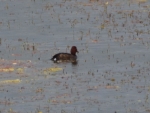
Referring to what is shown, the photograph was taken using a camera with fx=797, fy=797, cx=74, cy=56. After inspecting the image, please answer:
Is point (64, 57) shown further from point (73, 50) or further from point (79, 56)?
point (79, 56)

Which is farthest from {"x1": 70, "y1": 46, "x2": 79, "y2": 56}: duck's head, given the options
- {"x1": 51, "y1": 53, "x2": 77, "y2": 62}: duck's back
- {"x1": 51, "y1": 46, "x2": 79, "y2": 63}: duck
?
{"x1": 51, "y1": 53, "x2": 77, "y2": 62}: duck's back

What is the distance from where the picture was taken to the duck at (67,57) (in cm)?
3303

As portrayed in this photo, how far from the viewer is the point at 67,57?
33.8 meters

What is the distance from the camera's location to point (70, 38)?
125 feet

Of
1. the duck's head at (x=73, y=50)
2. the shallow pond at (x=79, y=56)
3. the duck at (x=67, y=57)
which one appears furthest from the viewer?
the duck's head at (x=73, y=50)

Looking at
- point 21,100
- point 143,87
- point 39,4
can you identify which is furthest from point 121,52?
point 39,4

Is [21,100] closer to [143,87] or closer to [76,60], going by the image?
[143,87]

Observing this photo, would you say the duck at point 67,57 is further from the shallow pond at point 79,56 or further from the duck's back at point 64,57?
the shallow pond at point 79,56

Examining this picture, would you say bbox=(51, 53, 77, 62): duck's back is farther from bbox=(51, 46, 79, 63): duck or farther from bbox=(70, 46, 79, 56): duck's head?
bbox=(70, 46, 79, 56): duck's head

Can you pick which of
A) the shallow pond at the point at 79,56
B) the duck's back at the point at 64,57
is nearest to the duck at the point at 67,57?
the duck's back at the point at 64,57

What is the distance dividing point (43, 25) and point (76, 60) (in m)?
8.01

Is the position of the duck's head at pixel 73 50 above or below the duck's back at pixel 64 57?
above

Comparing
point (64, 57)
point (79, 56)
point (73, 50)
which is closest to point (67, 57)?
point (64, 57)

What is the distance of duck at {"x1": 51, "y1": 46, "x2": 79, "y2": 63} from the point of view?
3303 centimetres
